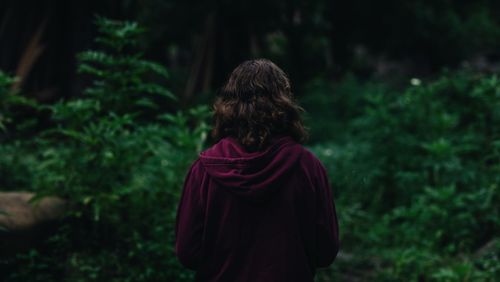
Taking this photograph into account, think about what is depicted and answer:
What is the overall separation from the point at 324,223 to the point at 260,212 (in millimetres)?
338

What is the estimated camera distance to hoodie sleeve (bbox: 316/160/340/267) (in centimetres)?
325

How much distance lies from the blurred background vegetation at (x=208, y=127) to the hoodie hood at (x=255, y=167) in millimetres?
2261

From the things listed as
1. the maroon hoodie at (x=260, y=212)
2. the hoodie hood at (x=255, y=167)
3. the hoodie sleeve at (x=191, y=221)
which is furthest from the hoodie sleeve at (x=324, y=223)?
the hoodie sleeve at (x=191, y=221)

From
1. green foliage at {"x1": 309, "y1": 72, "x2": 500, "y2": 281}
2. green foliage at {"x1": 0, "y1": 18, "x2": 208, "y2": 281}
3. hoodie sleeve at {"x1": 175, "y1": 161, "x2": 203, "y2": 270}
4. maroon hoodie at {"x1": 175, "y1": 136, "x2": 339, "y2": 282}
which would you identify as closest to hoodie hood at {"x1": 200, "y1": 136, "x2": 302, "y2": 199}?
maroon hoodie at {"x1": 175, "y1": 136, "x2": 339, "y2": 282}

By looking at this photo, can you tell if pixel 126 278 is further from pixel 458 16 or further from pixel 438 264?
pixel 458 16

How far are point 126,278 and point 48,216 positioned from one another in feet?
2.76

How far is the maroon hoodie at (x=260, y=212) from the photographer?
314cm

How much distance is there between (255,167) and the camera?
3145 millimetres

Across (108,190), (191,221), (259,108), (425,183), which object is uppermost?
(259,108)

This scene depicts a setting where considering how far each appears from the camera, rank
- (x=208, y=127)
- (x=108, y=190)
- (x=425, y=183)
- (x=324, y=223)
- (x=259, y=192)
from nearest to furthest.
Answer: (x=259, y=192) < (x=324, y=223) < (x=108, y=190) < (x=208, y=127) < (x=425, y=183)

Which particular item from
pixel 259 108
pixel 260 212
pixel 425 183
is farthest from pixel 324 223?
pixel 425 183

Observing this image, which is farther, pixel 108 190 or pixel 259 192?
pixel 108 190

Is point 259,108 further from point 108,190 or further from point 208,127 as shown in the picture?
point 108,190

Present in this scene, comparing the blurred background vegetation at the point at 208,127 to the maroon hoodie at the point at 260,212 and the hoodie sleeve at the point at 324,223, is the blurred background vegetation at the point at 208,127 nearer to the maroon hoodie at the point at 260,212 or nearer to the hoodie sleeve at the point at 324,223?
the maroon hoodie at the point at 260,212
